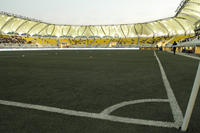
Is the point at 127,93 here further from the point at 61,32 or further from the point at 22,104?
the point at 61,32

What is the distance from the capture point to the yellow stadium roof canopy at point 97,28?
77544 millimetres

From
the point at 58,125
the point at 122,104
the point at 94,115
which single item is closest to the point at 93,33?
the point at 122,104

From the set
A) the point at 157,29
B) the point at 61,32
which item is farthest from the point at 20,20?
the point at 157,29

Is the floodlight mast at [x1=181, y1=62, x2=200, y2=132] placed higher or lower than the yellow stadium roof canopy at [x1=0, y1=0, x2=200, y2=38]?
lower

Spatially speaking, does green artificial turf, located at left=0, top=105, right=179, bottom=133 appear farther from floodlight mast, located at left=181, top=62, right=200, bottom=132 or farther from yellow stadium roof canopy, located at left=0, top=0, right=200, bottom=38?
yellow stadium roof canopy, located at left=0, top=0, right=200, bottom=38

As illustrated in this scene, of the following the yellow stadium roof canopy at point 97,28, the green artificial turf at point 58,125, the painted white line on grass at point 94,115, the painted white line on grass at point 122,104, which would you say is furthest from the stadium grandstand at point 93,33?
the green artificial turf at point 58,125

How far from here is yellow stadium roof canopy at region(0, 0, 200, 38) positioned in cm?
7754

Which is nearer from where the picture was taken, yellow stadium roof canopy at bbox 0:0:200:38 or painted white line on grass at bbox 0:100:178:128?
painted white line on grass at bbox 0:100:178:128

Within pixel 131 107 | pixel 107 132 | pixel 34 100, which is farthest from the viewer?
pixel 34 100

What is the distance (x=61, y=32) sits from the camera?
4072 inches

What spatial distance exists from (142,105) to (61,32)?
348ft

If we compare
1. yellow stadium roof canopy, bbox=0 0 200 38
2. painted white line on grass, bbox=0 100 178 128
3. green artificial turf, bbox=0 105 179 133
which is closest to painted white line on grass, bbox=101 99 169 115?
painted white line on grass, bbox=0 100 178 128

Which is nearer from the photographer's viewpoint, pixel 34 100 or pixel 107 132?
pixel 107 132

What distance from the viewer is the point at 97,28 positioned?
100625 mm
